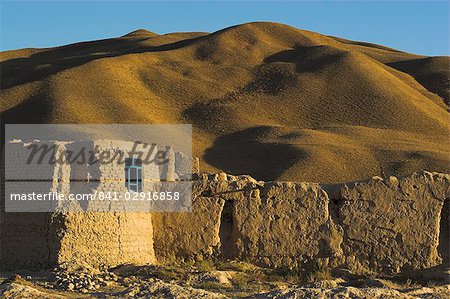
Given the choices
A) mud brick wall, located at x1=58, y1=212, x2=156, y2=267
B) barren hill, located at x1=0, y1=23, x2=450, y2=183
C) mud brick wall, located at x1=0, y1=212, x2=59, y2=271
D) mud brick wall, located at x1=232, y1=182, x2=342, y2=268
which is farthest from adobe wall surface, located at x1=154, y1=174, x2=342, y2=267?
barren hill, located at x1=0, y1=23, x2=450, y2=183

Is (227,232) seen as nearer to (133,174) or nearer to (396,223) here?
(133,174)

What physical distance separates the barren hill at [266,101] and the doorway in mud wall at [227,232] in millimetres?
20439

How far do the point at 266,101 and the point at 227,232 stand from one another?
39382 millimetres

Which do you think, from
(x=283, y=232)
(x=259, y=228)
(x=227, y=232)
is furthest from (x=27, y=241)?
(x=283, y=232)

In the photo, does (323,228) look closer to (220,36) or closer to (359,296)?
(359,296)

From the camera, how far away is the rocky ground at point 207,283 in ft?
45.5

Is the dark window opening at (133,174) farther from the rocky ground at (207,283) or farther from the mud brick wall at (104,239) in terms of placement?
the rocky ground at (207,283)

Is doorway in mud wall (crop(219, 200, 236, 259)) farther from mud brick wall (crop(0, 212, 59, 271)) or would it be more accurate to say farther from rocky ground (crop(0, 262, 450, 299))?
mud brick wall (crop(0, 212, 59, 271))

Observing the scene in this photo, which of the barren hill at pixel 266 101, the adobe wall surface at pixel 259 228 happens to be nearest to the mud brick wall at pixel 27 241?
the adobe wall surface at pixel 259 228

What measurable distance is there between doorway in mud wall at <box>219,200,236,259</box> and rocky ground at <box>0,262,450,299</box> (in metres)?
0.34

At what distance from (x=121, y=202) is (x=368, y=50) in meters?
67.6

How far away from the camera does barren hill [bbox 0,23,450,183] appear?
42094mm

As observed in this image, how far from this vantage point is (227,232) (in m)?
17.3

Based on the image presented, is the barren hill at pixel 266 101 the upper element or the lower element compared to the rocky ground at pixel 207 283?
upper
